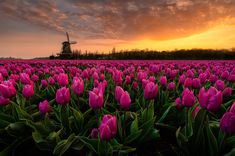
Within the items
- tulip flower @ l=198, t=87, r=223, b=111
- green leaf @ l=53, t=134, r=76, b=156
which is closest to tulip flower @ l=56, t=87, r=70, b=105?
green leaf @ l=53, t=134, r=76, b=156

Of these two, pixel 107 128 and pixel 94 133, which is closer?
pixel 107 128

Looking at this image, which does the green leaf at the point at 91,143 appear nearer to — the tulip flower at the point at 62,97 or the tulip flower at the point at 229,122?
the tulip flower at the point at 62,97

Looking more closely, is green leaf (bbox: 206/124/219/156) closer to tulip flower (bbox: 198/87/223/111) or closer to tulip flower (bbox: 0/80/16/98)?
tulip flower (bbox: 198/87/223/111)

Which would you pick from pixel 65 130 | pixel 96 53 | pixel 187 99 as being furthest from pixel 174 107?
pixel 96 53

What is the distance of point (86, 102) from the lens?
3.02 m

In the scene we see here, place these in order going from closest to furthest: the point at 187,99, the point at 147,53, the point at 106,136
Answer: the point at 106,136
the point at 187,99
the point at 147,53

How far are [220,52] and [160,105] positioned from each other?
38.4 metres

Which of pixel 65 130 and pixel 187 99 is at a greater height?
pixel 187 99

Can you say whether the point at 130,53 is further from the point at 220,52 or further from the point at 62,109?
the point at 62,109

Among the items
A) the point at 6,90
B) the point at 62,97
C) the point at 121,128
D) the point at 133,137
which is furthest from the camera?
the point at 6,90

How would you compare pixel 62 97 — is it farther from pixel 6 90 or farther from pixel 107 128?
pixel 107 128

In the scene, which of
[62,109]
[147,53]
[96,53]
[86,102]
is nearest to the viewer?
[62,109]

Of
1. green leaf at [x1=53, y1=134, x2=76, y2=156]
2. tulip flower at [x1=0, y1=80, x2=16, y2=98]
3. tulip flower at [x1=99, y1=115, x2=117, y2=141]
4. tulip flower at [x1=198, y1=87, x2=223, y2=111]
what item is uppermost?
tulip flower at [x1=198, y1=87, x2=223, y2=111]

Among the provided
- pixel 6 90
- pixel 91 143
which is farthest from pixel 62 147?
pixel 6 90
